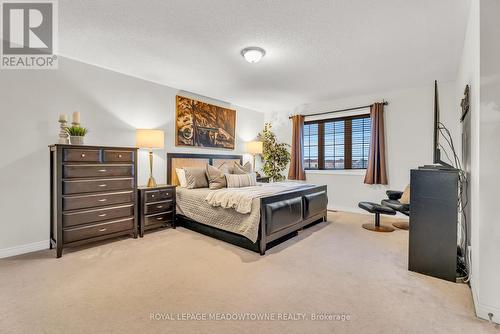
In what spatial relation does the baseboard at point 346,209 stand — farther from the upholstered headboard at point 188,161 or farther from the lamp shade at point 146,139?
the lamp shade at point 146,139

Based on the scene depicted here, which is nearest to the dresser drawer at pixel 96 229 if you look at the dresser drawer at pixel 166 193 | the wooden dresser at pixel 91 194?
the wooden dresser at pixel 91 194

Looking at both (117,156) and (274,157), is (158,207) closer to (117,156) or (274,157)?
(117,156)

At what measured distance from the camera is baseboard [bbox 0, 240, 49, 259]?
282 centimetres

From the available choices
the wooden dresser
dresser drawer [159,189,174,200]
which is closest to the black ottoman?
dresser drawer [159,189,174,200]

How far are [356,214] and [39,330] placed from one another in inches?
196

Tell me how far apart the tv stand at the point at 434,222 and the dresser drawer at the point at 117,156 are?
11.3ft

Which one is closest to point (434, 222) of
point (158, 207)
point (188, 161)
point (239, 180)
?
point (239, 180)

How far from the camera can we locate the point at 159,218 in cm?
379

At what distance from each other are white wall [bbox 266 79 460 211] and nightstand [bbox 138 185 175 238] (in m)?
3.53

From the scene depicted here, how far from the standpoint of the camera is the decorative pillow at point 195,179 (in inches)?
162

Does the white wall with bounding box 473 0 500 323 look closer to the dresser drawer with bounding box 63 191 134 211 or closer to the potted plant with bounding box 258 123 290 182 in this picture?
the dresser drawer with bounding box 63 191 134 211

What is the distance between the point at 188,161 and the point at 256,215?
2349mm

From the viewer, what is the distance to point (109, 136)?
3699mm

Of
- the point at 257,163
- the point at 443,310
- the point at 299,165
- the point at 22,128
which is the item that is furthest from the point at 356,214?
the point at 22,128
